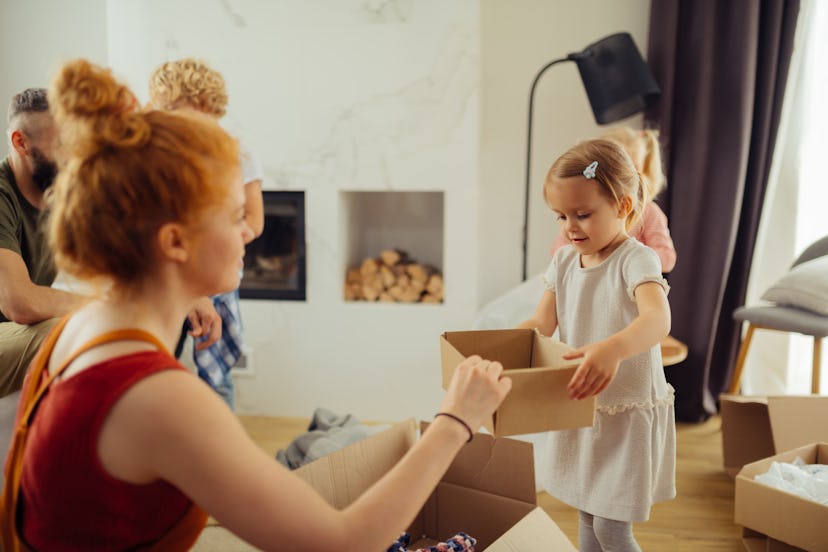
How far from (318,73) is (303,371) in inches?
51.1

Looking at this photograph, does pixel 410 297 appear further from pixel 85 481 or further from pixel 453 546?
pixel 85 481

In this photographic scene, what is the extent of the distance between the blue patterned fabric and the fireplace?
2.65ft

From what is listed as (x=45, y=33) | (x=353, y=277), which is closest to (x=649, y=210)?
(x=353, y=277)

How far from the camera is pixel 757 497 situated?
1.70 metres

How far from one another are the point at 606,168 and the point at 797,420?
3.95ft

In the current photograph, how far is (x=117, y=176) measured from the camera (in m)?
0.80

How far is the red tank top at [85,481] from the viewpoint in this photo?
772 millimetres

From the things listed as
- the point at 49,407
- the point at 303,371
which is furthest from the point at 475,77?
the point at 49,407

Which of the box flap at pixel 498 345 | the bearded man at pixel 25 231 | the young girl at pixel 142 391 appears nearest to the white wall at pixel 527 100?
the box flap at pixel 498 345

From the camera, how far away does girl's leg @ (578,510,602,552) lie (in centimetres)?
156

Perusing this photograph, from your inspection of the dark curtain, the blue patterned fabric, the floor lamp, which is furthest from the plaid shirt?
the dark curtain

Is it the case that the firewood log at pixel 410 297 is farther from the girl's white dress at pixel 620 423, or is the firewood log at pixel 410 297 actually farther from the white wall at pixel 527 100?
the girl's white dress at pixel 620 423

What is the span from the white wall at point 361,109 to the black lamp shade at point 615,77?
0.41 metres

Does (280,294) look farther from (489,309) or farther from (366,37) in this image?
(366,37)
